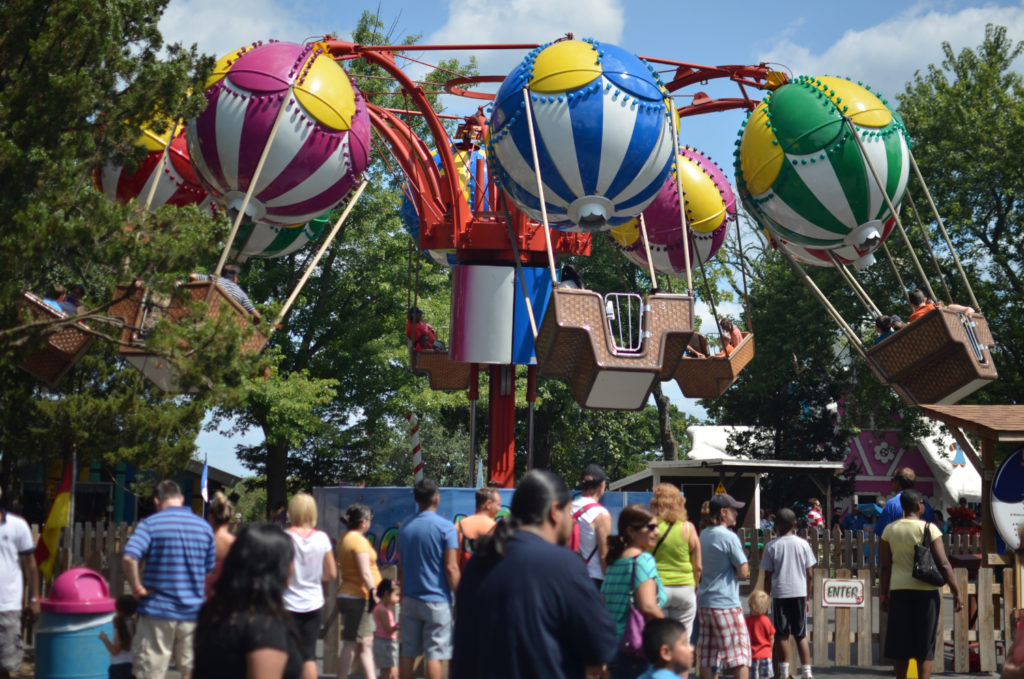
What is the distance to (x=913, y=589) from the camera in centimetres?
928

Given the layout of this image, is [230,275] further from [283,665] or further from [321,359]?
[321,359]

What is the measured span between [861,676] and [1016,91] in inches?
958

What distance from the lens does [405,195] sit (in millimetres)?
15086

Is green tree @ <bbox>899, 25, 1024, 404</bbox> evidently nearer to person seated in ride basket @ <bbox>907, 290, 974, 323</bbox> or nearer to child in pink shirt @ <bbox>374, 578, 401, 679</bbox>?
person seated in ride basket @ <bbox>907, 290, 974, 323</bbox>

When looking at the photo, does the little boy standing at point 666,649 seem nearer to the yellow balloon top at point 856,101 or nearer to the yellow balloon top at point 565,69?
the yellow balloon top at point 565,69

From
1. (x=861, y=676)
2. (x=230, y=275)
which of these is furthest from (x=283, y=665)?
(x=861, y=676)

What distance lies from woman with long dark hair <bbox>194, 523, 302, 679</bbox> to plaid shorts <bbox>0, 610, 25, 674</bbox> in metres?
4.54

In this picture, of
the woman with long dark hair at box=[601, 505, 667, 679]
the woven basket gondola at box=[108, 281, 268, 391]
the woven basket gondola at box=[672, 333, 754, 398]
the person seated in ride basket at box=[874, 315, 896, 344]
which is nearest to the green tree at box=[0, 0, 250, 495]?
the woven basket gondola at box=[108, 281, 268, 391]

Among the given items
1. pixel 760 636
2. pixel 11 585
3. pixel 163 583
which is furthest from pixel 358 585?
pixel 760 636

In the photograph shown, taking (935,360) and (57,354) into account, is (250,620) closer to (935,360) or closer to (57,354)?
(57,354)

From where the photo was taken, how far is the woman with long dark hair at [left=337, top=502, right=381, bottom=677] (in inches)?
332

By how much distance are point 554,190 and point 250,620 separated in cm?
746

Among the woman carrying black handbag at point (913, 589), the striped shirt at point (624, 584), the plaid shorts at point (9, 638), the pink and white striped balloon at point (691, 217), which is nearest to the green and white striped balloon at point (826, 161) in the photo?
the pink and white striped balloon at point (691, 217)

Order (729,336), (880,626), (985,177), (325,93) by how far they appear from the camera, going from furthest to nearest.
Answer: (985,177) → (729,336) → (880,626) → (325,93)
